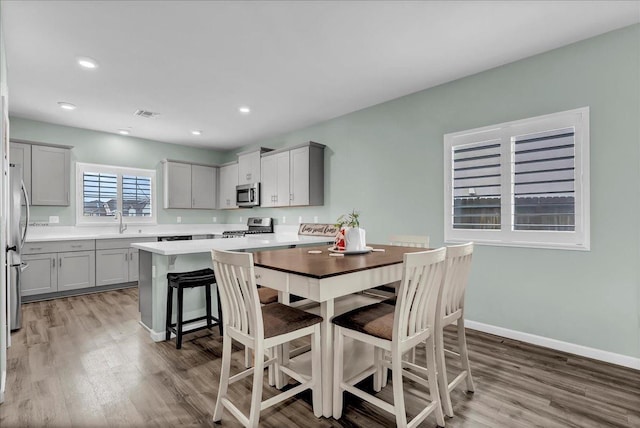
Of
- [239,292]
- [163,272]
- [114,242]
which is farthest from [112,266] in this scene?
[239,292]

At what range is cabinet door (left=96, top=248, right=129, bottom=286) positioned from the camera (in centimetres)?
481

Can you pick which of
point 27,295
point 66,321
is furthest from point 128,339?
point 27,295

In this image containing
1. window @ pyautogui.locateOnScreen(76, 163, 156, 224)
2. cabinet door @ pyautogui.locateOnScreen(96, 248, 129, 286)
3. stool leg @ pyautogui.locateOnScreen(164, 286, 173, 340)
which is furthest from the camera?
window @ pyautogui.locateOnScreen(76, 163, 156, 224)

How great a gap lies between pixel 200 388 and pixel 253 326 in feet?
3.13

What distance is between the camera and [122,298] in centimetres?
449

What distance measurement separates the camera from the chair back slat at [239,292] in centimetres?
155

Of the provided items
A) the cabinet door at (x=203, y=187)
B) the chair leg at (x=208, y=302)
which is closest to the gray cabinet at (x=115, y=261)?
the cabinet door at (x=203, y=187)

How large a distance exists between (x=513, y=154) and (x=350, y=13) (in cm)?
197

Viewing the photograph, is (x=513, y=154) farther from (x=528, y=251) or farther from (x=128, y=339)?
(x=128, y=339)

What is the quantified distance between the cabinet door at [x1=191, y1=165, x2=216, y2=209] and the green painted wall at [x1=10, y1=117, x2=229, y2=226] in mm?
271

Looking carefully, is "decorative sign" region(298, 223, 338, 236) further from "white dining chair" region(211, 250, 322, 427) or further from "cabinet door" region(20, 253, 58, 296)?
"cabinet door" region(20, 253, 58, 296)

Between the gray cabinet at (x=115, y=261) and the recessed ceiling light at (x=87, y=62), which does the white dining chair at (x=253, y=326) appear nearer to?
the recessed ceiling light at (x=87, y=62)

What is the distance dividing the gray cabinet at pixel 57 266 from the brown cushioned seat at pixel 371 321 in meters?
4.59

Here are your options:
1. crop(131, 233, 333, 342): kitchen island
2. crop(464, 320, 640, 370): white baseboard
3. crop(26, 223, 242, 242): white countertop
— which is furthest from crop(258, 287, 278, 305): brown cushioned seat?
crop(26, 223, 242, 242): white countertop
